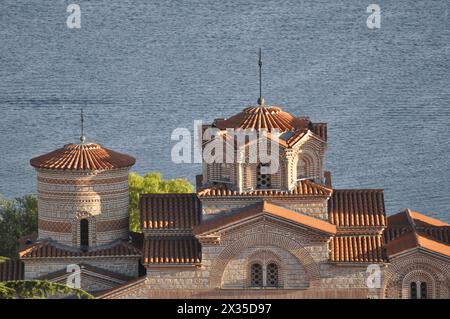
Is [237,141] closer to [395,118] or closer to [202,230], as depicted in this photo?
[202,230]

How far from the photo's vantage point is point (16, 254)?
175 feet

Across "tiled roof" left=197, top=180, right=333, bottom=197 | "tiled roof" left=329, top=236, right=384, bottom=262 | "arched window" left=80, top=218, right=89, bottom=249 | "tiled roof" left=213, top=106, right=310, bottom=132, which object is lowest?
"tiled roof" left=329, top=236, right=384, bottom=262

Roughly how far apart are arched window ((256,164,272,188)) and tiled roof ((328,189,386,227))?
195cm

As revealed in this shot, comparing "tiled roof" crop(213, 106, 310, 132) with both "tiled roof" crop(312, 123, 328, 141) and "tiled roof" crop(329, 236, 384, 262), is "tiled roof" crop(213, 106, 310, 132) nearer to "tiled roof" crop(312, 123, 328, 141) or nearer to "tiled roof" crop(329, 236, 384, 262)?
"tiled roof" crop(312, 123, 328, 141)

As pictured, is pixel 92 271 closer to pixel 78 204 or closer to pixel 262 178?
pixel 78 204

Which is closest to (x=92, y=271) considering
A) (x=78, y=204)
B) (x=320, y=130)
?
(x=78, y=204)

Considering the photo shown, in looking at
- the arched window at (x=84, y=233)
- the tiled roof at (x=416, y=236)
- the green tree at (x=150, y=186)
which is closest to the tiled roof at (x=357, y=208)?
the tiled roof at (x=416, y=236)

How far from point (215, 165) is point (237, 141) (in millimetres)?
1122

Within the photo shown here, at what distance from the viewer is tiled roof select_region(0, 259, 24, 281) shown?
47.1 metres

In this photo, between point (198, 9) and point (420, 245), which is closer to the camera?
point (420, 245)

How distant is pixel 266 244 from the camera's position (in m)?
45.5

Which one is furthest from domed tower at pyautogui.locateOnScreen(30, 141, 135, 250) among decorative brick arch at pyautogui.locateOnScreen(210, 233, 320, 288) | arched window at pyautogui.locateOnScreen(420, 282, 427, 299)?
arched window at pyautogui.locateOnScreen(420, 282, 427, 299)

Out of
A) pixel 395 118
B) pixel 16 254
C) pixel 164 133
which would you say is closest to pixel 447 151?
pixel 395 118

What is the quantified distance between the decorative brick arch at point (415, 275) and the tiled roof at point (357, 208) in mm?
1349
